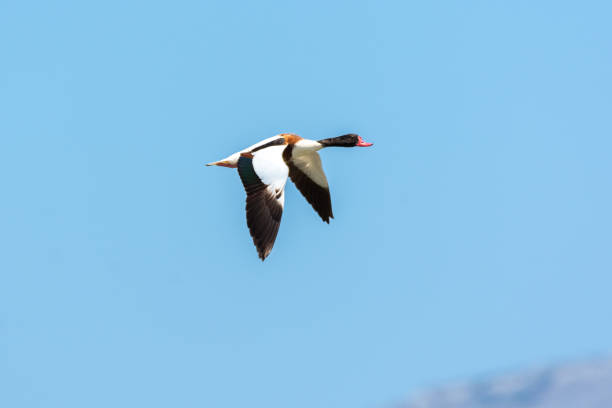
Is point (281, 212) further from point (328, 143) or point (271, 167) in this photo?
point (328, 143)

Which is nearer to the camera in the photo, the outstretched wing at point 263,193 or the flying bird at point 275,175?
the outstretched wing at point 263,193

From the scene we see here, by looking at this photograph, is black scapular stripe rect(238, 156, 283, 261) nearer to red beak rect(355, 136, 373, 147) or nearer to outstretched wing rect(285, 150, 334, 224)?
outstretched wing rect(285, 150, 334, 224)

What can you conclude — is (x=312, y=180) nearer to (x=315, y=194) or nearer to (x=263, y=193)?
(x=315, y=194)

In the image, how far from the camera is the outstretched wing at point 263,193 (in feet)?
92.8

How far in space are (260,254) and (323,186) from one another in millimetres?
6724

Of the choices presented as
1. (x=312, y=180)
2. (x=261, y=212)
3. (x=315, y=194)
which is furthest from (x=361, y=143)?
(x=261, y=212)

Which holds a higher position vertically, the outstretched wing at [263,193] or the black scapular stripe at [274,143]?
the black scapular stripe at [274,143]

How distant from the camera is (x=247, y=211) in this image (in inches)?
1125

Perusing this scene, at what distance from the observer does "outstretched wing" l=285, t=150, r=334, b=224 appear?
111 ft

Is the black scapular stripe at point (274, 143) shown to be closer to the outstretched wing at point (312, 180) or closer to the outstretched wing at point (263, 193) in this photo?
the outstretched wing at point (312, 180)

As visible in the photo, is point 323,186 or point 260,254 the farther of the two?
point 323,186

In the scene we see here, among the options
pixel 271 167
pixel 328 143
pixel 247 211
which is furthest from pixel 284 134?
pixel 247 211

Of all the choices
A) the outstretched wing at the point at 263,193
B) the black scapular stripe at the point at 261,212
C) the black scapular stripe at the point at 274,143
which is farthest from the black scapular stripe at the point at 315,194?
the black scapular stripe at the point at 261,212

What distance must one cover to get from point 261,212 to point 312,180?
567 cm
